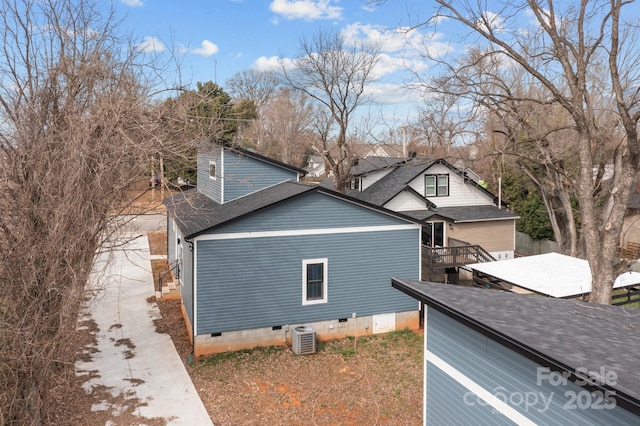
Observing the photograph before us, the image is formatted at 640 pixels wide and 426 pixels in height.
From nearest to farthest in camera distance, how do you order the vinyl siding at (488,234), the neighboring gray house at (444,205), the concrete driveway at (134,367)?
→ 1. the concrete driveway at (134,367)
2. the neighboring gray house at (444,205)
3. the vinyl siding at (488,234)

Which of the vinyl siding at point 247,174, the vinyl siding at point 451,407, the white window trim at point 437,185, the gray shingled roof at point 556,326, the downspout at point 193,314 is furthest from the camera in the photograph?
the white window trim at point 437,185

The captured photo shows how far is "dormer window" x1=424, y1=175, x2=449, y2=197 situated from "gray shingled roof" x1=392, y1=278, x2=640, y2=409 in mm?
18572

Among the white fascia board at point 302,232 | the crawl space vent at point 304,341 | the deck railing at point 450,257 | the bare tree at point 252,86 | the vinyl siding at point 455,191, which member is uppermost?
the bare tree at point 252,86

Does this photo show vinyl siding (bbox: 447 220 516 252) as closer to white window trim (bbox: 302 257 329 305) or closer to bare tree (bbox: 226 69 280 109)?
white window trim (bbox: 302 257 329 305)

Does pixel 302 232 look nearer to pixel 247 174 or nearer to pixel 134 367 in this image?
pixel 247 174

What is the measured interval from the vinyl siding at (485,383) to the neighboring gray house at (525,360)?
10 mm

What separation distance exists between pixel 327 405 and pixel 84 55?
8981mm

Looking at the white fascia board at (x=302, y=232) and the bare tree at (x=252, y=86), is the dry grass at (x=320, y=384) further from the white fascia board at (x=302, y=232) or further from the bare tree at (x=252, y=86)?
the bare tree at (x=252, y=86)

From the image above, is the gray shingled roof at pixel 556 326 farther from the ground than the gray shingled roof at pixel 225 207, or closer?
closer

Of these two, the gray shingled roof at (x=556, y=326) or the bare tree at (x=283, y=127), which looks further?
the bare tree at (x=283, y=127)

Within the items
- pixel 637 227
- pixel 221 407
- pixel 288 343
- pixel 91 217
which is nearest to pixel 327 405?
pixel 221 407

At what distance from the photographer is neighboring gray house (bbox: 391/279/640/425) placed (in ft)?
13.3

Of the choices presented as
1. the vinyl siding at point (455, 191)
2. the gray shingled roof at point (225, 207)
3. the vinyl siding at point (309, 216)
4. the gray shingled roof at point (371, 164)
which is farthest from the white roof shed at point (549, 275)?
the gray shingled roof at point (371, 164)

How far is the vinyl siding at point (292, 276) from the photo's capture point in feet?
42.1
